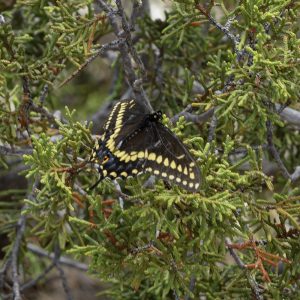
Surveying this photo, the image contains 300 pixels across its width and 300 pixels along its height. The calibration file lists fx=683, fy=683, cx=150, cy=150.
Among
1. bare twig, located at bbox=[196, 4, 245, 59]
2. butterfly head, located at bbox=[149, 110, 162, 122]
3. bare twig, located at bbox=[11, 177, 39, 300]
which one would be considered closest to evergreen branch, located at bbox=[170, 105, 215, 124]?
butterfly head, located at bbox=[149, 110, 162, 122]

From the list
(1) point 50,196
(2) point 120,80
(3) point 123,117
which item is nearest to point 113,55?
(2) point 120,80

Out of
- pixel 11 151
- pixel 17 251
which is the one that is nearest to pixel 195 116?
pixel 11 151

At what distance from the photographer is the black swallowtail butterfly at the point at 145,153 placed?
124 inches

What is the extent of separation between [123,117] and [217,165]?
904mm

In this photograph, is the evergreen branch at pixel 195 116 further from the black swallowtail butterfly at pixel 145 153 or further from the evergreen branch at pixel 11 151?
the evergreen branch at pixel 11 151

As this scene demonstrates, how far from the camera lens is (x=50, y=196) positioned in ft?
11.8

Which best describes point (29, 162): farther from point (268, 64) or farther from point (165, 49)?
point (165, 49)

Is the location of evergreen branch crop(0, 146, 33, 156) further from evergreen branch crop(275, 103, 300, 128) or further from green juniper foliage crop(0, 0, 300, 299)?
evergreen branch crop(275, 103, 300, 128)

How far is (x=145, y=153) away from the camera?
3.50m

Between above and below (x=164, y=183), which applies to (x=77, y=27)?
above

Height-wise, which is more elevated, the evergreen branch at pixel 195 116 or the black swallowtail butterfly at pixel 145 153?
the evergreen branch at pixel 195 116

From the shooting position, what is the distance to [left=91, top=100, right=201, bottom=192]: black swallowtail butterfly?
315 cm

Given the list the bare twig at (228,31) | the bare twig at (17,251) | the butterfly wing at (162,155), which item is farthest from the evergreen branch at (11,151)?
the bare twig at (228,31)

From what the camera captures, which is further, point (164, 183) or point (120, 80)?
point (120, 80)
